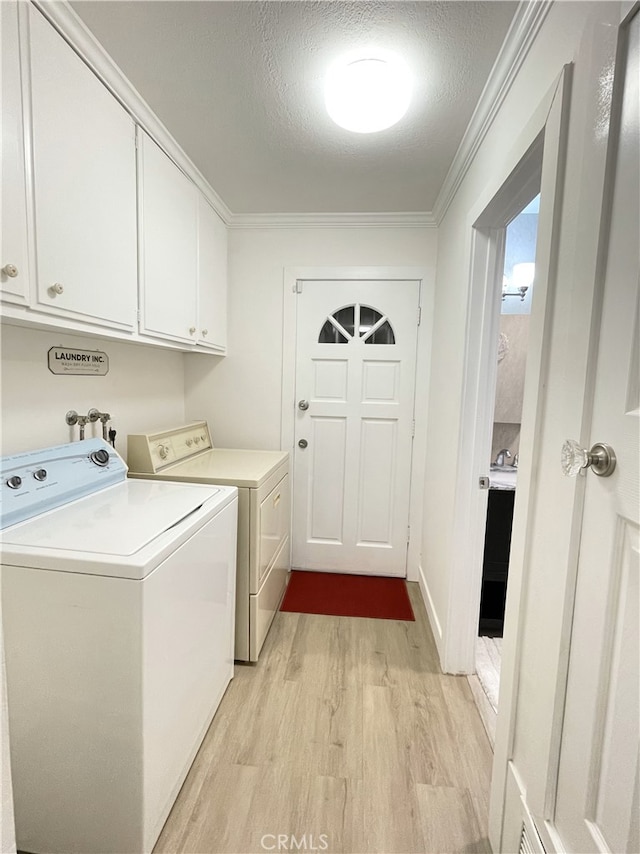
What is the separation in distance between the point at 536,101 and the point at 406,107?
0.51 metres

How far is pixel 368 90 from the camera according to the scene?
1.36 metres

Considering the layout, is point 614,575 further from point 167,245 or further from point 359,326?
point 359,326

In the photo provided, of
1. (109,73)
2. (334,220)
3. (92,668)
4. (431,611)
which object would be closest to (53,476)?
(92,668)

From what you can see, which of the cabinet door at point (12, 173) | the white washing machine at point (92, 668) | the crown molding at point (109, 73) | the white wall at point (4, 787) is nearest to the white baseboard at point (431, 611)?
the white washing machine at point (92, 668)

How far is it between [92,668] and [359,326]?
2.19 m

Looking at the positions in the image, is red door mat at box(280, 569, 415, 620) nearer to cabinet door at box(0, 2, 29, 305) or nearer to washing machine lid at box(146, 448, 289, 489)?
washing machine lid at box(146, 448, 289, 489)

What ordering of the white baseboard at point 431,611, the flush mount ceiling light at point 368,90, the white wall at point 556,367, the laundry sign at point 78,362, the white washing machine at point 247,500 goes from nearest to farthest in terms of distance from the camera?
1. the white wall at point 556,367
2. the flush mount ceiling light at point 368,90
3. the laundry sign at point 78,362
4. the white washing machine at point 247,500
5. the white baseboard at point 431,611

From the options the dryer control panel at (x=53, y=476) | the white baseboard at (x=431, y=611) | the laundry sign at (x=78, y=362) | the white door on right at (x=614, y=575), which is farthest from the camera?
the white baseboard at (x=431, y=611)

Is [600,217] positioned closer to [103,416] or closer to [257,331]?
[103,416]

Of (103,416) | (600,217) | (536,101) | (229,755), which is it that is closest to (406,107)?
(536,101)

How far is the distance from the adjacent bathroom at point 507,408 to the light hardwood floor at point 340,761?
430 mm

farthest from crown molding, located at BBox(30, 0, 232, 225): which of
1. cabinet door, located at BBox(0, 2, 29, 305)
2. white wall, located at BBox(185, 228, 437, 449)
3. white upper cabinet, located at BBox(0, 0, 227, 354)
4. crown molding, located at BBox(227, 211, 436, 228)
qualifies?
white wall, located at BBox(185, 228, 437, 449)

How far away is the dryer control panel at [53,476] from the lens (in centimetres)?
Result: 118

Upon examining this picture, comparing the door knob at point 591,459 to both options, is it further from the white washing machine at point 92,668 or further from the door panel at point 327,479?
the door panel at point 327,479
